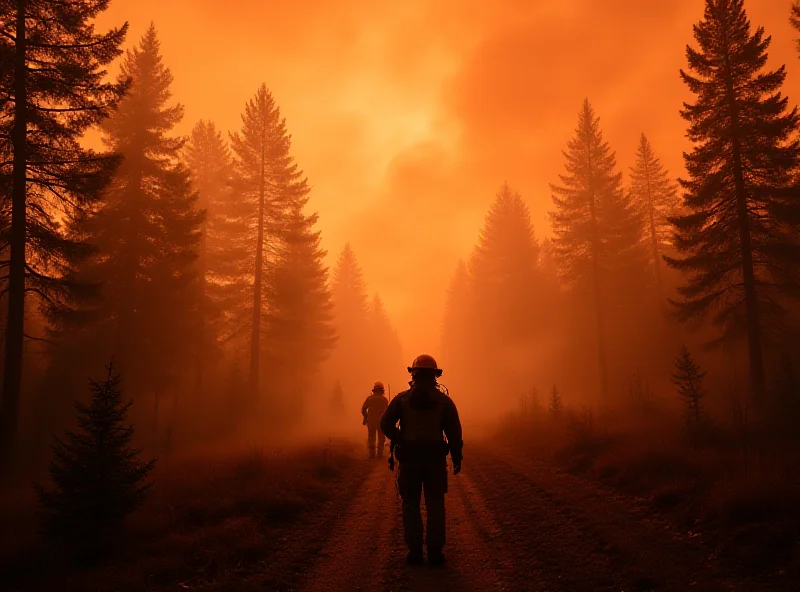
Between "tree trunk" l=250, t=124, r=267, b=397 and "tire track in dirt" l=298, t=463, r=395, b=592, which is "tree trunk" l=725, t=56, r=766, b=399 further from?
"tree trunk" l=250, t=124, r=267, b=397

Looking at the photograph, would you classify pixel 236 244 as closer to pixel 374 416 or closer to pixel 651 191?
pixel 374 416

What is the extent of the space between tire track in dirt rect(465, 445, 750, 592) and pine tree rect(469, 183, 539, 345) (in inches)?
1227

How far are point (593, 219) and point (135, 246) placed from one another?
25.7m

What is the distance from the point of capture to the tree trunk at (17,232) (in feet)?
35.9

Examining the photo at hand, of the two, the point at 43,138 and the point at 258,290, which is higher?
the point at 43,138

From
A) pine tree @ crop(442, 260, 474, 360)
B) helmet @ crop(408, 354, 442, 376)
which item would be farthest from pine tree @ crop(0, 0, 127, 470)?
pine tree @ crop(442, 260, 474, 360)

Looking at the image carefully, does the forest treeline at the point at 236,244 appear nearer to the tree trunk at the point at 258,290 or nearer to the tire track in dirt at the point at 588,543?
the tree trunk at the point at 258,290

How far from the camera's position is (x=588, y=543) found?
615 cm

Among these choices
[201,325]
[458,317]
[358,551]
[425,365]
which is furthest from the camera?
[458,317]

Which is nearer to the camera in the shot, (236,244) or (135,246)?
(135,246)

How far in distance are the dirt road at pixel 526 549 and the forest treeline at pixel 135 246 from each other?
9764 mm

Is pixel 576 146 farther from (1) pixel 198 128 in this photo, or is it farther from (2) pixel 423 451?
(2) pixel 423 451

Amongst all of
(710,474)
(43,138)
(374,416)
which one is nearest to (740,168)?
(710,474)

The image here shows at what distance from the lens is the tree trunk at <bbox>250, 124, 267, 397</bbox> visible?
73.8ft
